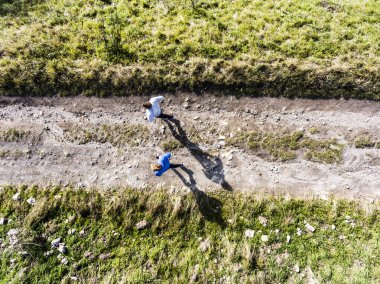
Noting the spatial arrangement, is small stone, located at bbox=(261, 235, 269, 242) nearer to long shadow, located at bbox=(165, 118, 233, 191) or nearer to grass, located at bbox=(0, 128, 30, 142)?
long shadow, located at bbox=(165, 118, 233, 191)

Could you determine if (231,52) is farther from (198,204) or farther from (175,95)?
(198,204)

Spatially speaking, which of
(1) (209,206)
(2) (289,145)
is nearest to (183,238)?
(1) (209,206)

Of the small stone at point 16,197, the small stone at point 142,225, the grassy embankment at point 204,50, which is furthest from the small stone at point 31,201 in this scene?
the grassy embankment at point 204,50

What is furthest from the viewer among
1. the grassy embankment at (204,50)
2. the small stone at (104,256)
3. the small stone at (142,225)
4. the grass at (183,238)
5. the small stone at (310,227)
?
the grassy embankment at (204,50)

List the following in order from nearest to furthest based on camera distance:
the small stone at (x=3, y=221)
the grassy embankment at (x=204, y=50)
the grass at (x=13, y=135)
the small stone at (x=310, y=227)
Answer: the small stone at (x=310, y=227) → the small stone at (x=3, y=221) → the grassy embankment at (x=204, y=50) → the grass at (x=13, y=135)

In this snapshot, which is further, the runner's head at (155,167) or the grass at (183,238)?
the grass at (183,238)

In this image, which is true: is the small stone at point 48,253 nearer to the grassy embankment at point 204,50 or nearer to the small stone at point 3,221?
the small stone at point 3,221

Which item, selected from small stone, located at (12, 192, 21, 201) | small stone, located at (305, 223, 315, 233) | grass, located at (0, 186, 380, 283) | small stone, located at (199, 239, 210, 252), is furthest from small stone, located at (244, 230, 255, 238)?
small stone, located at (12, 192, 21, 201)
